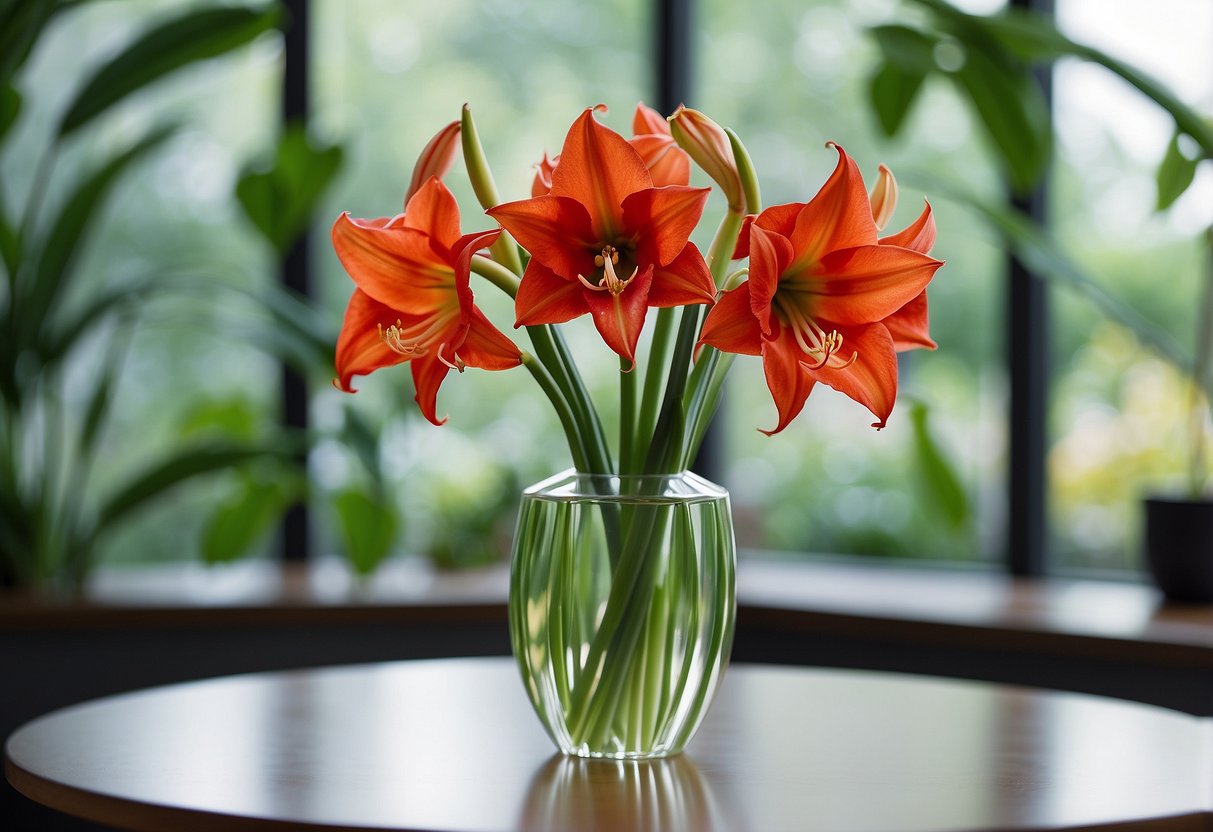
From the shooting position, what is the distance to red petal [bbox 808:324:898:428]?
3.13 feet

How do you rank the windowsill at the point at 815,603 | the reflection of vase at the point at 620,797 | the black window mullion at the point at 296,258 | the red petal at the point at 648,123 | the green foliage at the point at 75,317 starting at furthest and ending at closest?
1. the black window mullion at the point at 296,258
2. the green foliage at the point at 75,317
3. the windowsill at the point at 815,603
4. the red petal at the point at 648,123
5. the reflection of vase at the point at 620,797

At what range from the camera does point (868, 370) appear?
3.14 ft

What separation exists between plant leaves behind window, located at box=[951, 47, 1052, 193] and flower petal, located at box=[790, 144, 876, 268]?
137 cm

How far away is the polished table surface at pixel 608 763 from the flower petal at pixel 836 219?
38cm

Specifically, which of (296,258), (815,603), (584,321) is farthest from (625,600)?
(296,258)

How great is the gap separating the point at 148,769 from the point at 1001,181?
2129mm

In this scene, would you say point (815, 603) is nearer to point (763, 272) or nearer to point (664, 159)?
point (664, 159)

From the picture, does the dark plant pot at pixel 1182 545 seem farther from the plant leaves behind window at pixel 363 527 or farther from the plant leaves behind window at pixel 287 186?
the plant leaves behind window at pixel 287 186

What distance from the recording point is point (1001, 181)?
2.70 m

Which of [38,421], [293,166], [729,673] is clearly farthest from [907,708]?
[38,421]

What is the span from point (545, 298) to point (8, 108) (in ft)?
5.24

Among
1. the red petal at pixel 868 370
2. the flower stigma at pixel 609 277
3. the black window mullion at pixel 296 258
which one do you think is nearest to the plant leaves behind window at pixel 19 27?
the black window mullion at pixel 296 258

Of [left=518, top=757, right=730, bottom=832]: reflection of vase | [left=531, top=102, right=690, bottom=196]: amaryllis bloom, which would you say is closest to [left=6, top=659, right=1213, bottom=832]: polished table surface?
[left=518, top=757, right=730, bottom=832]: reflection of vase

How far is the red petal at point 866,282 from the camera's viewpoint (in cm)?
94
